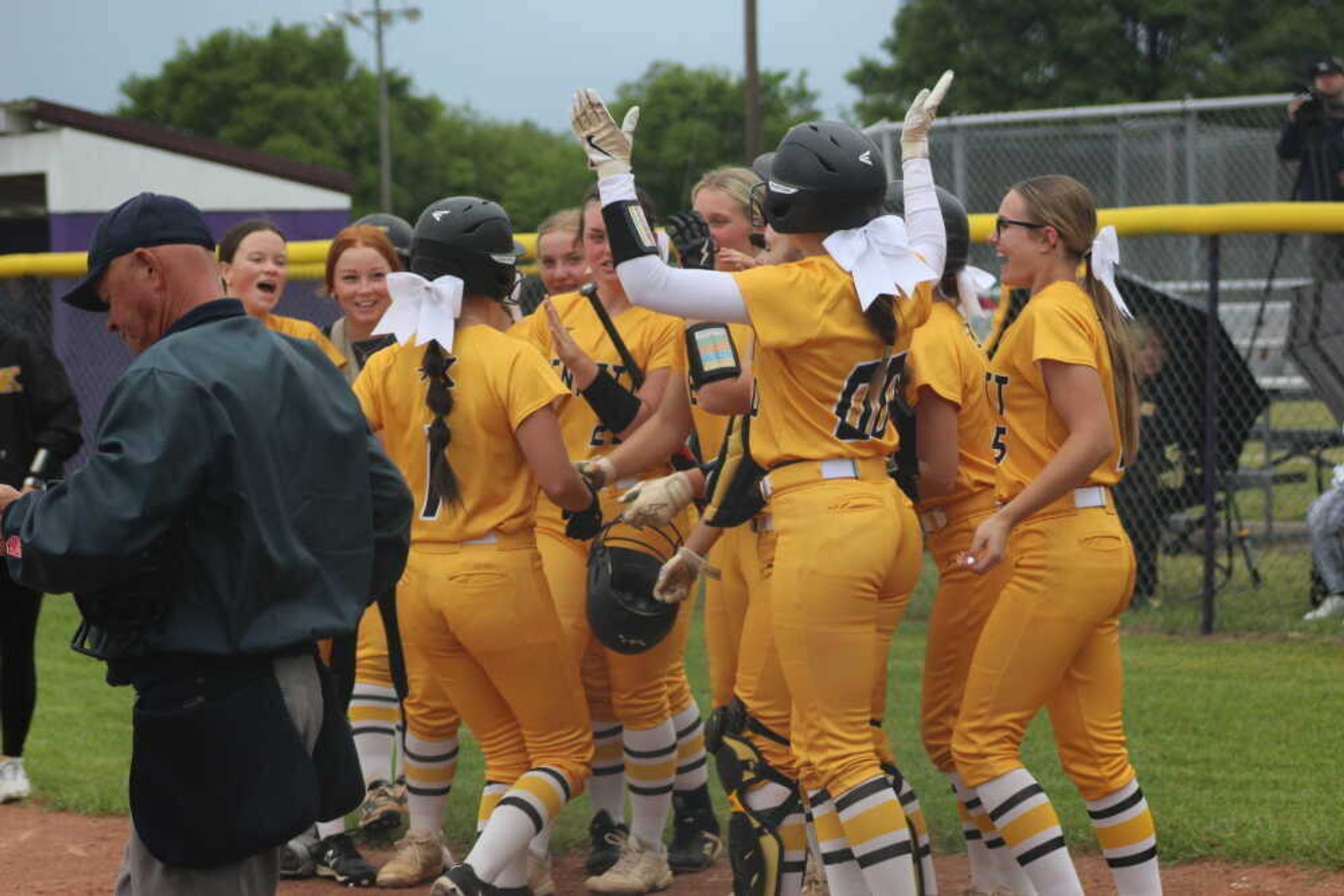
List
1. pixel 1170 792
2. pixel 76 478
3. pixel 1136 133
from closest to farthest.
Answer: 1. pixel 76 478
2. pixel 1170 792
3. pixel 1136 133

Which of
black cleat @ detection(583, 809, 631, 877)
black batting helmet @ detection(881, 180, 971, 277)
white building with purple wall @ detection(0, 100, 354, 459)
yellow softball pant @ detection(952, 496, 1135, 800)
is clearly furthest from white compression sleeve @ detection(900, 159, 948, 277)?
white building with purple wall @ detection(0, 100, 354, 459)

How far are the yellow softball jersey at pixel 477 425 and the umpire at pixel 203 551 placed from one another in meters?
1.61

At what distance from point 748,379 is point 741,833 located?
1.29 meters

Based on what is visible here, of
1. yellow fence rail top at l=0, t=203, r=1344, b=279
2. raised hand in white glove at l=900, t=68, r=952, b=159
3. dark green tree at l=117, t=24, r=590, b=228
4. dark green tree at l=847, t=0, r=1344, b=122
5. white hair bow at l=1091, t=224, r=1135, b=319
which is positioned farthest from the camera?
dark green tree at l=117, t=24, r=590, b=228

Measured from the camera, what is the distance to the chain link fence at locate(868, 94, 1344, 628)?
404 inches

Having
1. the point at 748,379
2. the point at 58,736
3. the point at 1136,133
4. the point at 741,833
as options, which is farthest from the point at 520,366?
the point at 1136,133

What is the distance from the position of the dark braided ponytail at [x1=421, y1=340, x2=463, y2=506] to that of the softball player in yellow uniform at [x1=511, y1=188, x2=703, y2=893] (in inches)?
23.5

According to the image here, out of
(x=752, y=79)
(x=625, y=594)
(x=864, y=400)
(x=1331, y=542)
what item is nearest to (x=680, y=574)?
(x=625, y=594)

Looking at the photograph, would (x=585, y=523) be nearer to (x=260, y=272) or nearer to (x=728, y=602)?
(x=728, y=602)

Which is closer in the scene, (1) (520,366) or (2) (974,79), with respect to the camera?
(1) (520,366)

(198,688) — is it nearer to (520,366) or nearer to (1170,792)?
(520,366)

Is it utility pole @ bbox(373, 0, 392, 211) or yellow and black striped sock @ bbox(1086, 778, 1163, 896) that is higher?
utility pole @ bbox(373, 0, 392, 211)

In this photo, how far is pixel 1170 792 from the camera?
6.87m

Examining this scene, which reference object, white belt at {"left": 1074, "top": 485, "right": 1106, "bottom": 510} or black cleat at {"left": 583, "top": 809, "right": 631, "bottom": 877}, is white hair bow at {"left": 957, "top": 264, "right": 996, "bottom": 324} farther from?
black cleat at {"left": 583, "top": 809, "right": 631, "bottom": 877}
